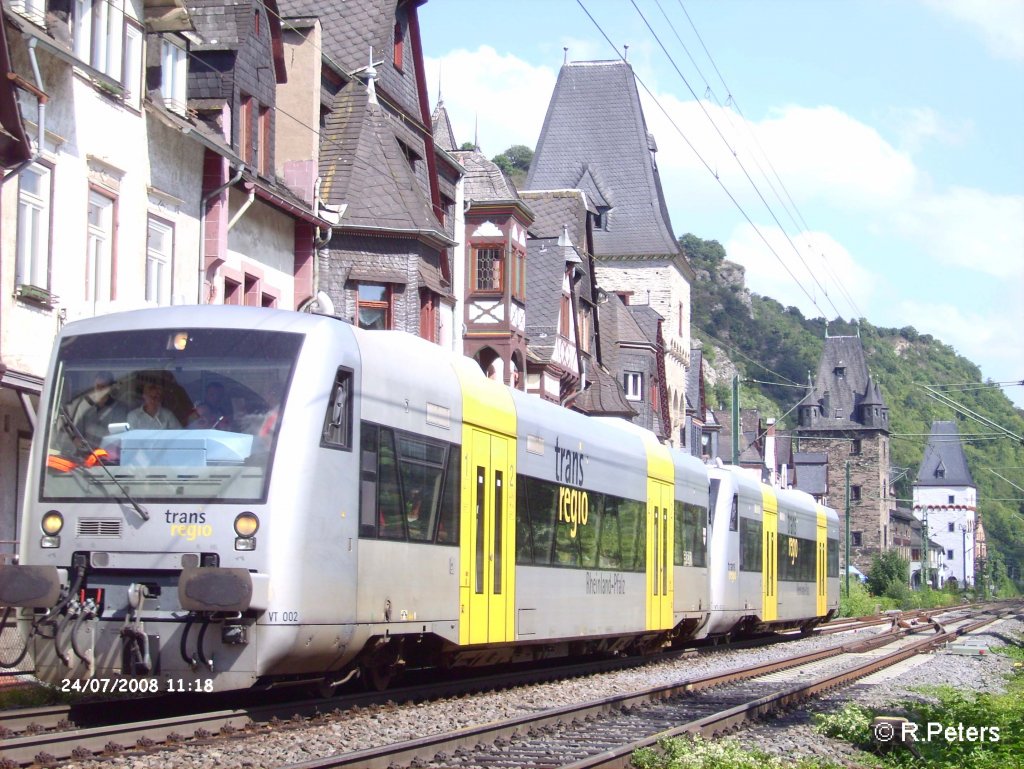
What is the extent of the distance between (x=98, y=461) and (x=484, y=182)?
2876 cm

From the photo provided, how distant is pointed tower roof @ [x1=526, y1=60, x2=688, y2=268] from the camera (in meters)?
79.9

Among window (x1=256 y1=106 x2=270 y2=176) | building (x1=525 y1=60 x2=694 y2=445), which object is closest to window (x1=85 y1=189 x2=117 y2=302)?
window (x1=256 y1=106 x2=270 y2=176)

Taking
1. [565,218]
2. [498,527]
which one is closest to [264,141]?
[498,527]

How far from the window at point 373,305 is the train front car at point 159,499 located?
683 inches

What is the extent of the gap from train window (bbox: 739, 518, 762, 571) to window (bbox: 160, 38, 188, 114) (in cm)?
1214

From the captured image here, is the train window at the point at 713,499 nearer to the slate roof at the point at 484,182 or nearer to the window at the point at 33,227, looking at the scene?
the window at the point at 33,227

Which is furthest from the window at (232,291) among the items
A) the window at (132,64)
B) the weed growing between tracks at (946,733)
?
the weed growing between tracks at (946,733)

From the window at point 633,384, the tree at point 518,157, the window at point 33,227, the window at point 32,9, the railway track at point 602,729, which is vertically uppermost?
the tree at point 518,157

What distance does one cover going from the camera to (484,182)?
133 feet

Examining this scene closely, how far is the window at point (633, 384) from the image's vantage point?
6288 cm

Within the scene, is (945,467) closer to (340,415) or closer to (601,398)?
(601,398)

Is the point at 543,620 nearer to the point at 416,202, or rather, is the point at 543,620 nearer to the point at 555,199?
the point at 416,202

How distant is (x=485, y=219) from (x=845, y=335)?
107613 millimetres

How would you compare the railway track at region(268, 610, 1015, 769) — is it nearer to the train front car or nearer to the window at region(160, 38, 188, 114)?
the train front car
